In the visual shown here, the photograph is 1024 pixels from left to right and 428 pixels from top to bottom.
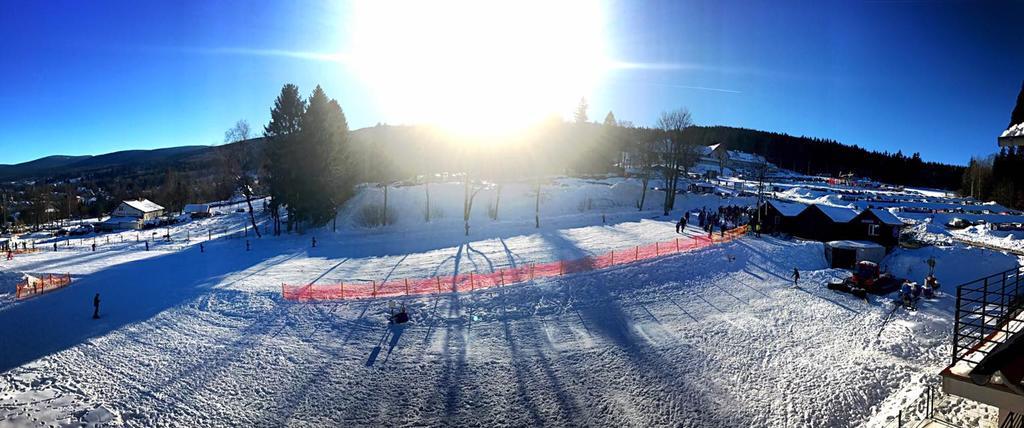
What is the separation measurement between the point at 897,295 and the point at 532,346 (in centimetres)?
1760

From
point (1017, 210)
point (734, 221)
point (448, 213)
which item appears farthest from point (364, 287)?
point (1017, 210)

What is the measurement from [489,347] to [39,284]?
2603 centimetres

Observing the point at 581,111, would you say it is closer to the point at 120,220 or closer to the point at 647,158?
the point at 647,158

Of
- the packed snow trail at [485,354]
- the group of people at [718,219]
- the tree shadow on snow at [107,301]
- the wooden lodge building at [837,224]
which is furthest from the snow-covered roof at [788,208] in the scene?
the tree shadow on snow at [107,301]

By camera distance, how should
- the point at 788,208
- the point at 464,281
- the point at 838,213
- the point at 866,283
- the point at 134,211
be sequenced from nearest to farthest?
the point at 866,283 → the point at 464,281 → the point at 838,213 → the point at 788,208 → the point at 134,211

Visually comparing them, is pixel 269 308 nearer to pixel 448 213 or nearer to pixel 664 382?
pixel 664 382

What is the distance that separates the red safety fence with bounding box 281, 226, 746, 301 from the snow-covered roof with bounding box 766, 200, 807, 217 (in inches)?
489

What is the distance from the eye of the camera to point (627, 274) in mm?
24703

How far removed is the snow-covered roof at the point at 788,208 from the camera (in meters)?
36.7

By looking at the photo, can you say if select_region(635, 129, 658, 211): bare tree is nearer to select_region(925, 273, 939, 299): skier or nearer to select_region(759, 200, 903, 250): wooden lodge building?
select_region(759, 200, 903, 250): wooden lodge building

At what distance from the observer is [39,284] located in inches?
989

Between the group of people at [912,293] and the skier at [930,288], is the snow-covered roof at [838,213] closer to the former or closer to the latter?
the skier at [930,288]

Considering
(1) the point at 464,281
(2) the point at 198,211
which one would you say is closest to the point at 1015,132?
(1) the point at 464,281

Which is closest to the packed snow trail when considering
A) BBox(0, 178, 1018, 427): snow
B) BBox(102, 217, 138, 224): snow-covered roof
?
BBox(0, 178, 1018, 427): snow
